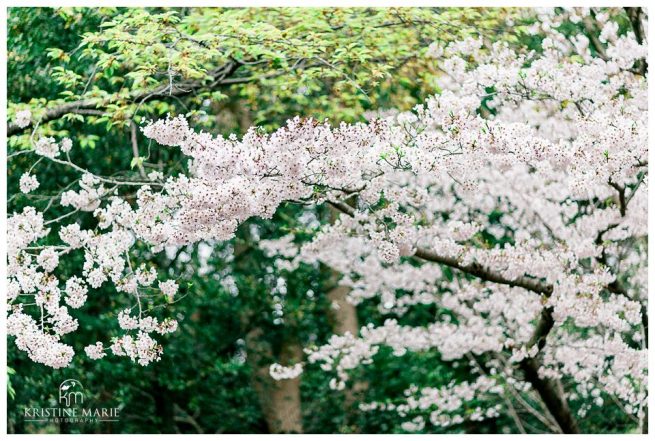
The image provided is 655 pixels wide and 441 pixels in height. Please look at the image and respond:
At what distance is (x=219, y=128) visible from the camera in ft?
19.3

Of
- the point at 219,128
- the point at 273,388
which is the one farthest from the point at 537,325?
the point at 273,388

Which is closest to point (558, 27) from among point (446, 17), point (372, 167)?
point (446, 17)

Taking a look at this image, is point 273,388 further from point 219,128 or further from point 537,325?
point 537,325

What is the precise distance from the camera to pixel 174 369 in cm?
652

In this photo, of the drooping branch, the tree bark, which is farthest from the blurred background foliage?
the drooping branch

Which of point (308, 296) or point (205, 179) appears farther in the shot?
point (308, 296)

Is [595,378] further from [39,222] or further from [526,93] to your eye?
[39,222]

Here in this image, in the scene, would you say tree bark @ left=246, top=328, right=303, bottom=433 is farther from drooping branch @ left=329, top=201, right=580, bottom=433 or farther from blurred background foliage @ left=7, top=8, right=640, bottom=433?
drooping branch @ left=329, top=201, right=580, bottom=433

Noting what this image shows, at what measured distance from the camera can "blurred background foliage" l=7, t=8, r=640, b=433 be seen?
4.21 m

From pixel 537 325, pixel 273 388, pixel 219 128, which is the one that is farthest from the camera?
pixel 273 388

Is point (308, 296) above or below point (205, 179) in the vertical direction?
below

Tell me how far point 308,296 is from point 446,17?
3.40m

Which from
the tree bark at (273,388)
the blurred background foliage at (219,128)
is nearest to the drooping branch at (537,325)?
the blurred background foliage at (219,128)

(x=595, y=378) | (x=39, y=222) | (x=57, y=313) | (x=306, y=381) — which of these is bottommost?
(x=306, y=381)
